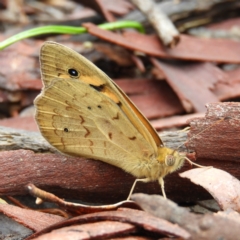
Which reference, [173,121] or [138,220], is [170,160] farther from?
[173,121]

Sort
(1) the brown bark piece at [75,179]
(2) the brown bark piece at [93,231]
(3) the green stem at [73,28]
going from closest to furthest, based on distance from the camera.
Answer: (2) the brown bark piece at [93,231] < (1) the brown bark piece at [75,179] < (3) the green stem at [73,28]

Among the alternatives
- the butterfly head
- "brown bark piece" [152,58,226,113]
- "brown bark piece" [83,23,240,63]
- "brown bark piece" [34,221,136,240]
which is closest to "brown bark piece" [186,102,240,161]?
the butterfly head

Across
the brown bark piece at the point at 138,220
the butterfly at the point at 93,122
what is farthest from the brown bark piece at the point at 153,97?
the brown bark piece at the point at 138,220

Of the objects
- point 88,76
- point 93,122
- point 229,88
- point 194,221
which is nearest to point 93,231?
point 194,221

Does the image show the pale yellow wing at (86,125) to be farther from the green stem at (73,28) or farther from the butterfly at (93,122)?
the green stem at (73,28)

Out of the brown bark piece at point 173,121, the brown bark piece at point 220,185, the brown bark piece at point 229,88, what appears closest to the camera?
the brown bark piece at point 220,185

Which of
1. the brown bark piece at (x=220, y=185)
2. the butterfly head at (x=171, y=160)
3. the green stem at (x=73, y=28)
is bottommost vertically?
the brown bark piece at (x=220, y=185)

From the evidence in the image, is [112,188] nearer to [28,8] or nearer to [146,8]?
[146,8]

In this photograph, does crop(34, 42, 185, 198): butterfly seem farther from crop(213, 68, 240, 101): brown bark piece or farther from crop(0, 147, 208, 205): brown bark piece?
crop(213, 68, 240, 101): brown bark piece
